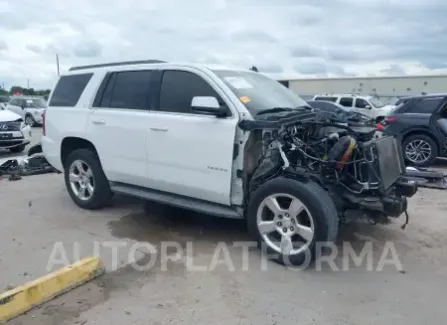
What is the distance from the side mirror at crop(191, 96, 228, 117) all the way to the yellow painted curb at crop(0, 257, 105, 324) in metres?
1.74

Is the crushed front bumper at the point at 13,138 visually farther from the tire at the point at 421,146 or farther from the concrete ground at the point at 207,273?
the tire at the point at 421,146

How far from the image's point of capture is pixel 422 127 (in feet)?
32.9

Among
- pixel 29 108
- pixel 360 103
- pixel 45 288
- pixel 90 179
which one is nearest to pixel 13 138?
pixel 90 179

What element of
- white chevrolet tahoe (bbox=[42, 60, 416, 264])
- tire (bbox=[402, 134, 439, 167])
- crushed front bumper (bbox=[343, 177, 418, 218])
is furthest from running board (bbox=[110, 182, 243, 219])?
tire (bbox=[402, 134, 439, 167])

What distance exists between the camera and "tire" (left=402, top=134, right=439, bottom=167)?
9.90 m

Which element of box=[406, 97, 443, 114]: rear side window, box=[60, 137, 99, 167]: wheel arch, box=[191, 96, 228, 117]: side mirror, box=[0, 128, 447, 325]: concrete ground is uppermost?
box=[406, 97, 443, 114]: rear side window

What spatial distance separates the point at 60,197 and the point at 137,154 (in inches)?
87.3

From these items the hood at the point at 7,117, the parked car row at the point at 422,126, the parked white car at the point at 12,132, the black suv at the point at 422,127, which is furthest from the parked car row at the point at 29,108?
the black suv at the point at 422,127

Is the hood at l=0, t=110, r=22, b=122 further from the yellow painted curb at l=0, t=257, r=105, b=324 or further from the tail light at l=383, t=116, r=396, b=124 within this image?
the tail light at l=383, t=116, r=396, b=124

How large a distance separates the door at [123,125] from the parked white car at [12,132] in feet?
21.5

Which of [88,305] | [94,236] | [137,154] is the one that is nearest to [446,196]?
[137,154]

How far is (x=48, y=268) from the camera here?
13.8 feet

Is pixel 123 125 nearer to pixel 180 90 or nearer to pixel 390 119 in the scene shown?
pixel 180 90

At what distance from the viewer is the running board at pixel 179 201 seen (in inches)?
182
